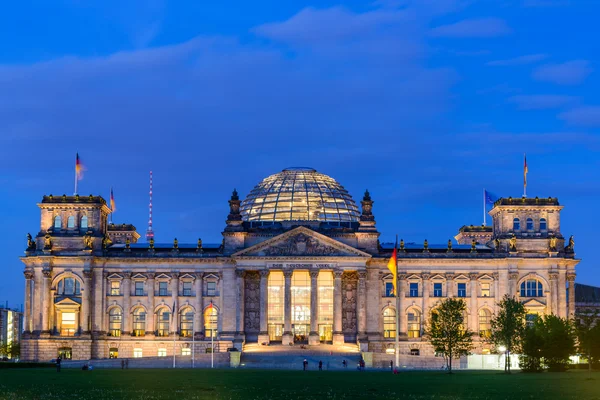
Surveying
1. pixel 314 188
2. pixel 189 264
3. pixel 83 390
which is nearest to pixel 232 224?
pixel 189 264

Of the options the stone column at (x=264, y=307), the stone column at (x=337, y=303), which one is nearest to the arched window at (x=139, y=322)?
the stone column at (x=264, y=307)

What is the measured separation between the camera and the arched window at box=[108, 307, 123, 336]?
15662 cm

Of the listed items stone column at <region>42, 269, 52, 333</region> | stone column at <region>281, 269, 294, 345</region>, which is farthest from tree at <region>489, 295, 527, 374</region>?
stone column at <region>42, 269, 52, 333</region>

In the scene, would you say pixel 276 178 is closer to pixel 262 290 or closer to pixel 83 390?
pixel 262 290

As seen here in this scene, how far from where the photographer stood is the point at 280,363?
439ft

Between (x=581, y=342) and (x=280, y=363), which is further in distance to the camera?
(x=280, y=363)

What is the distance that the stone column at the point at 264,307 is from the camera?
152m

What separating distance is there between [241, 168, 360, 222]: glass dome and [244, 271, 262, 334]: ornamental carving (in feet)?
44.8

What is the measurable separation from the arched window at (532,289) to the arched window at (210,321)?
4202 cm

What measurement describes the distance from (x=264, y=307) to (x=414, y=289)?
69.3 feet

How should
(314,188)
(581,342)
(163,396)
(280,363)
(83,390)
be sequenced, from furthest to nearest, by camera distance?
(314,188)
(280,363)
(581,342)
(83,390)
(163,396)

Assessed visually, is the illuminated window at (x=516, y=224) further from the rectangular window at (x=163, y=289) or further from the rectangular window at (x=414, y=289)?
the rectangular window at (x=163, y=289)

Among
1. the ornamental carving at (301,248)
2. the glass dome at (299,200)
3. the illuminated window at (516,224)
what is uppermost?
the glass dome at (299,200)

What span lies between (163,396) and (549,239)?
339 ft
